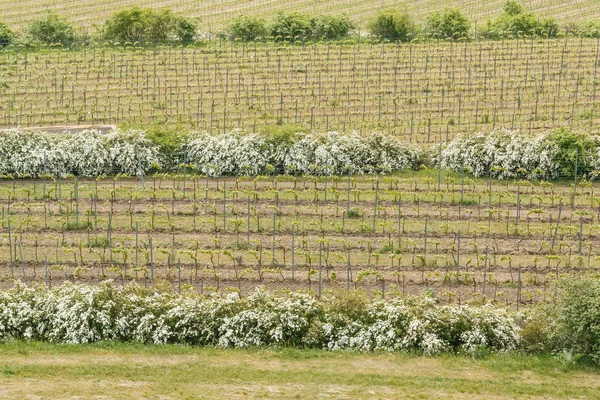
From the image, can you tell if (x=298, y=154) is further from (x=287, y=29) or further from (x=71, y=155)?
(x=287, y=29)

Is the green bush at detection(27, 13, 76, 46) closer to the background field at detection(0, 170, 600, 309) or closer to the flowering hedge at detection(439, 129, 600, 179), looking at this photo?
the background field at detection(0, 170, 600, 309)

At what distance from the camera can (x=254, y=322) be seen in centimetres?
3341

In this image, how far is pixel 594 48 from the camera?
6644 cm

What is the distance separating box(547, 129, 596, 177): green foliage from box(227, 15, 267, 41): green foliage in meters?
27.2

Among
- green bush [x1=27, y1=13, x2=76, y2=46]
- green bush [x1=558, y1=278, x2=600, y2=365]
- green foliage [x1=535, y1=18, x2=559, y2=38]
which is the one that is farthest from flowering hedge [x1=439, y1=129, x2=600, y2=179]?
green bush [x1=27, y1=13, x2=76, y2=46]

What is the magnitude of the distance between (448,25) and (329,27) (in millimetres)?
7091

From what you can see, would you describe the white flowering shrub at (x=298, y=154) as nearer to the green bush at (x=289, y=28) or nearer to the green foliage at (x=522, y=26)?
the green bush at (x=289, y=28)

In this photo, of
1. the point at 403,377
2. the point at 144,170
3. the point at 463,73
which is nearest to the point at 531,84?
the point at 463,73

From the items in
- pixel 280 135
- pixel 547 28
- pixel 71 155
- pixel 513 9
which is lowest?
pixel 71 155

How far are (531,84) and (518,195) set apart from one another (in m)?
17.7

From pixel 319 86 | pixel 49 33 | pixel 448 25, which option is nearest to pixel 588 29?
pixel 448 25

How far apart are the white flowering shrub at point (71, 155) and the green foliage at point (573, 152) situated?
16.3m

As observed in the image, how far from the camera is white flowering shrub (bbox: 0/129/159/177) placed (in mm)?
48250

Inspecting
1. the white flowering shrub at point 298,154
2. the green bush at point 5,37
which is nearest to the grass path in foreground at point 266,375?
the white flowering shrub at point 298,154
